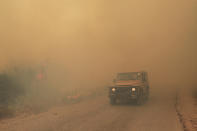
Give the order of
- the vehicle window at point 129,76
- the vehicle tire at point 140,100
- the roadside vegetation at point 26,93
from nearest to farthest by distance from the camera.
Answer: the roadside vegetation at point 26,93, the vehicle tire at point 140,100, the vehicle window at point 129,76

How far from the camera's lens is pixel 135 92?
29.1 ft

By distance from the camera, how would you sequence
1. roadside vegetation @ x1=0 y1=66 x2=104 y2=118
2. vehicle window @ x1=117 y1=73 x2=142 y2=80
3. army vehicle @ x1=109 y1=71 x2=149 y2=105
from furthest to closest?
1. vehicle window @ x1=117 y1=73 x2=142 y2=80
2. army vehicle @ x1=109 y1=71 x2=149 y2=105
3. roadside vegetation @ x1=0 y1=66 x2=104 y2=118

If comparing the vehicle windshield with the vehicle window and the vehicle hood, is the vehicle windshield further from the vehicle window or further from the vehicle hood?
the vehicle hood

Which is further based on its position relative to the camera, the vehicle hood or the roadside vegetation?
the vehicle hood

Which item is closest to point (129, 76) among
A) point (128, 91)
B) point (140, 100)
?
point (128, 91)

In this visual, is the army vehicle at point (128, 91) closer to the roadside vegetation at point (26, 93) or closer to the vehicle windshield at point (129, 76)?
the vehicle windshield at point (129, 76)

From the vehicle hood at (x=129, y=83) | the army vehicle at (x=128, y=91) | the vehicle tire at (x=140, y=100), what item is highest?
the vehicle hood at (x=129, y=83)

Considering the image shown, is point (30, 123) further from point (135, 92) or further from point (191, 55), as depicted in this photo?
point (191, 55)

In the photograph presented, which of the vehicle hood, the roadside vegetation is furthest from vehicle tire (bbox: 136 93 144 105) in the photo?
the roadside vegetation

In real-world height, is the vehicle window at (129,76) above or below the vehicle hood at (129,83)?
above

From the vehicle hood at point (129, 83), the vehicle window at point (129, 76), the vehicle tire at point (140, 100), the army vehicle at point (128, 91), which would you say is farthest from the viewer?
the vehicle window at point (129, 76)

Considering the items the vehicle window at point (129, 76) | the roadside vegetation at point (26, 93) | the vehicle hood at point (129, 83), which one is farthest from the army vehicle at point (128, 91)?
the roadside vegetation at point (26, 93)

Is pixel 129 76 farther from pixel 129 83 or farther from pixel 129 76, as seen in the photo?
pixel 129 83

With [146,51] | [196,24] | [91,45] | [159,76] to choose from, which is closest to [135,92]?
[91,45]
